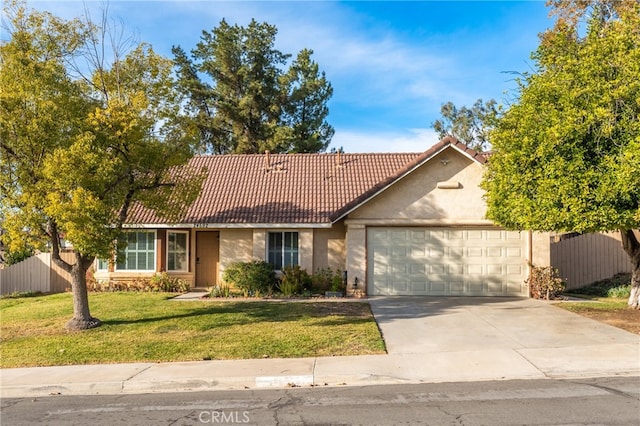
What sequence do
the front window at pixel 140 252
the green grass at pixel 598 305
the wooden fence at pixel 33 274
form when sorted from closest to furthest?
the green grass at pixel 598 305 → the front window at pixel 140 252 → the wooden fence at pixel 33 274

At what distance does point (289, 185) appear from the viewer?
19.7m

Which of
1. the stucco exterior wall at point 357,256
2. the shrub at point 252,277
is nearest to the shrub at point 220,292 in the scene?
the shrub at point 252,277

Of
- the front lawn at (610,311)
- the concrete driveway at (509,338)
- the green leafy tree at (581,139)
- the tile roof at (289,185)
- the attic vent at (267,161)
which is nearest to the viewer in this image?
the concrete driveway at (509,338)

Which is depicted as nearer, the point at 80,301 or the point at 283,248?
the point at 80,301

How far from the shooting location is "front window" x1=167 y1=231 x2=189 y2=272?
1862 centimetres

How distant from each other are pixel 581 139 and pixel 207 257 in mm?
13276

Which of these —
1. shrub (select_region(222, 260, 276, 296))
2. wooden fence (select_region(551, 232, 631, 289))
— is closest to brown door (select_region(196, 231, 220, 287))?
shrub (select_region(222, 260, 276, 296))

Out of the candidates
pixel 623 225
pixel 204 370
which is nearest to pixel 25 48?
pixel 204 370

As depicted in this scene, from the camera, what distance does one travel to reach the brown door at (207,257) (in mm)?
18984

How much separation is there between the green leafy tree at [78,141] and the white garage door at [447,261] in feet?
23.8

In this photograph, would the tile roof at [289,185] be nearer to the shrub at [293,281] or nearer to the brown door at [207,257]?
the brown door at [207,257]

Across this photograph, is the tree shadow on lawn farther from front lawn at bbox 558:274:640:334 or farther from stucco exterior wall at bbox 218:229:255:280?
front lawn at bbox 558:274:640:334

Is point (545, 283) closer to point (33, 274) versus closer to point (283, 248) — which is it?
point (283, 248)

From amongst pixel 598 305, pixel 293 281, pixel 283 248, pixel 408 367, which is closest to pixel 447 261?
pixel 598 305
